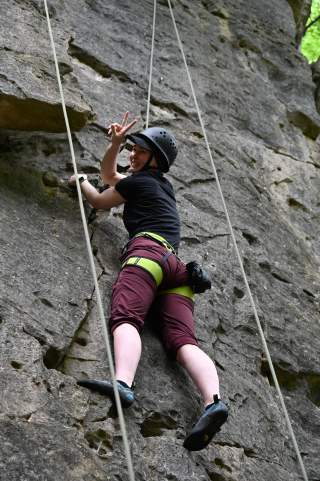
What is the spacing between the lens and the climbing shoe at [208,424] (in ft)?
12.0

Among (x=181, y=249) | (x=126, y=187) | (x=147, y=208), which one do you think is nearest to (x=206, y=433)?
(x=147, y=208)

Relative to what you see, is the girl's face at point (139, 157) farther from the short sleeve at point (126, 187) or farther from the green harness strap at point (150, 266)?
the green harness strap at point (150, 266)

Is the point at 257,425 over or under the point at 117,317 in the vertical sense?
under

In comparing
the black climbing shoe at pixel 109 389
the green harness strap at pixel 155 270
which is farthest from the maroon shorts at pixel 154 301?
the black climbing shoe at pixel 109 389

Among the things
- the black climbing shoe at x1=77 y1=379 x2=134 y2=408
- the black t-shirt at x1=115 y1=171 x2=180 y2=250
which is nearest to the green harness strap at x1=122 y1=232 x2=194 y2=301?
the black t-shirt at x1=115 y1=171 x2=180 y2=250

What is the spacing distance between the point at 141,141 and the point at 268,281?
1896mm

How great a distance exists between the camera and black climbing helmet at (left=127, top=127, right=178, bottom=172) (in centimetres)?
486

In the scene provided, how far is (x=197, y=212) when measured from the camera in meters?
5.95

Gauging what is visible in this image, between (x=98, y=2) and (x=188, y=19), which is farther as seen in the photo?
(x=188, y=19)

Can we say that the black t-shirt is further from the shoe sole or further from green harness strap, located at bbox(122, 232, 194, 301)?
the shoe sole

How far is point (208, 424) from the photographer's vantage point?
367 cm

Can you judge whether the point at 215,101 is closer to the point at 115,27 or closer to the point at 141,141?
the point at 115,27

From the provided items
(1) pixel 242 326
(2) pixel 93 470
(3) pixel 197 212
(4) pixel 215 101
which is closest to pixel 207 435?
(2) pixel 93 470

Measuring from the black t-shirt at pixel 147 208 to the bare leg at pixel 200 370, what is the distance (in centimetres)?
87
